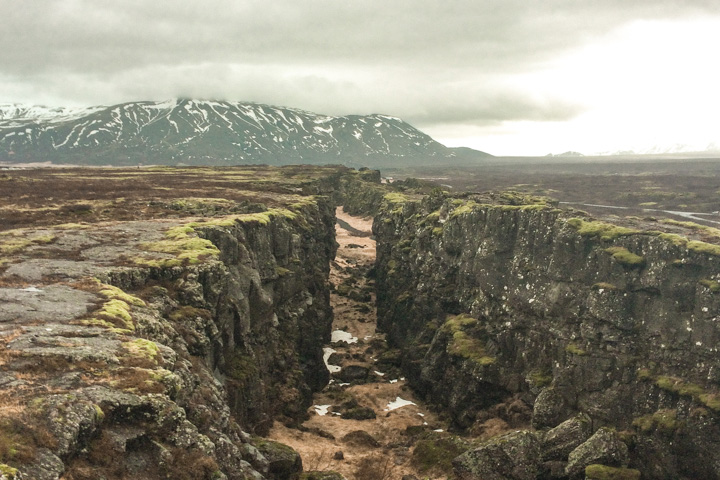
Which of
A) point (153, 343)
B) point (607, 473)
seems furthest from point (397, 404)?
point (153, 343)

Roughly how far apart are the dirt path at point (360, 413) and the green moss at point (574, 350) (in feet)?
50.0

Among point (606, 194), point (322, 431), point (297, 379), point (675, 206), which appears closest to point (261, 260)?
point (297, 379)

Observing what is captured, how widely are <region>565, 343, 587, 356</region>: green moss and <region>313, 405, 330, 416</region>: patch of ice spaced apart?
83.3 ft

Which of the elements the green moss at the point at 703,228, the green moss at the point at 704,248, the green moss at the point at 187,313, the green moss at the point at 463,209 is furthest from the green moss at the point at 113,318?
the green moss at the point at 703,228

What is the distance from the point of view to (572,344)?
47375mm

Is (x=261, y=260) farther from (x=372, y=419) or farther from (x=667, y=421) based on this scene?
(x=667, y=421)

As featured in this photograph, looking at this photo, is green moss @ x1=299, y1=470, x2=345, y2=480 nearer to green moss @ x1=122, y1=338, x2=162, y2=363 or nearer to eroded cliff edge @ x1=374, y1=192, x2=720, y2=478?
eroded cliff edge @ x1=374, y1=192, x2=720, y2=478

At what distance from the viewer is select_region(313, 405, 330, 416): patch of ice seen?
5369 centimetres

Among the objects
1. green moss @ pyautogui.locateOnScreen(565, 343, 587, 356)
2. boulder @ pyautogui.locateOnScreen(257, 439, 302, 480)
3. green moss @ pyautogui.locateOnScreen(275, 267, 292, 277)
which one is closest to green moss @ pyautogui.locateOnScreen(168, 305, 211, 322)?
boulder @ pyautogui.locateOnScreen(257, 439, 302, 480)

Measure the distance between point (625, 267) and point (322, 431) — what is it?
106ft

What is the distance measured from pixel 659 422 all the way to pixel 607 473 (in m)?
7.57

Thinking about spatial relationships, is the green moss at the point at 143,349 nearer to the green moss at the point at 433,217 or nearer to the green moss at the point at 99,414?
the green moss at the point at 99,414

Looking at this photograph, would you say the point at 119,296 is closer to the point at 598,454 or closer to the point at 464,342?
the point at 598,454

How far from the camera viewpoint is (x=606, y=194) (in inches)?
7771
